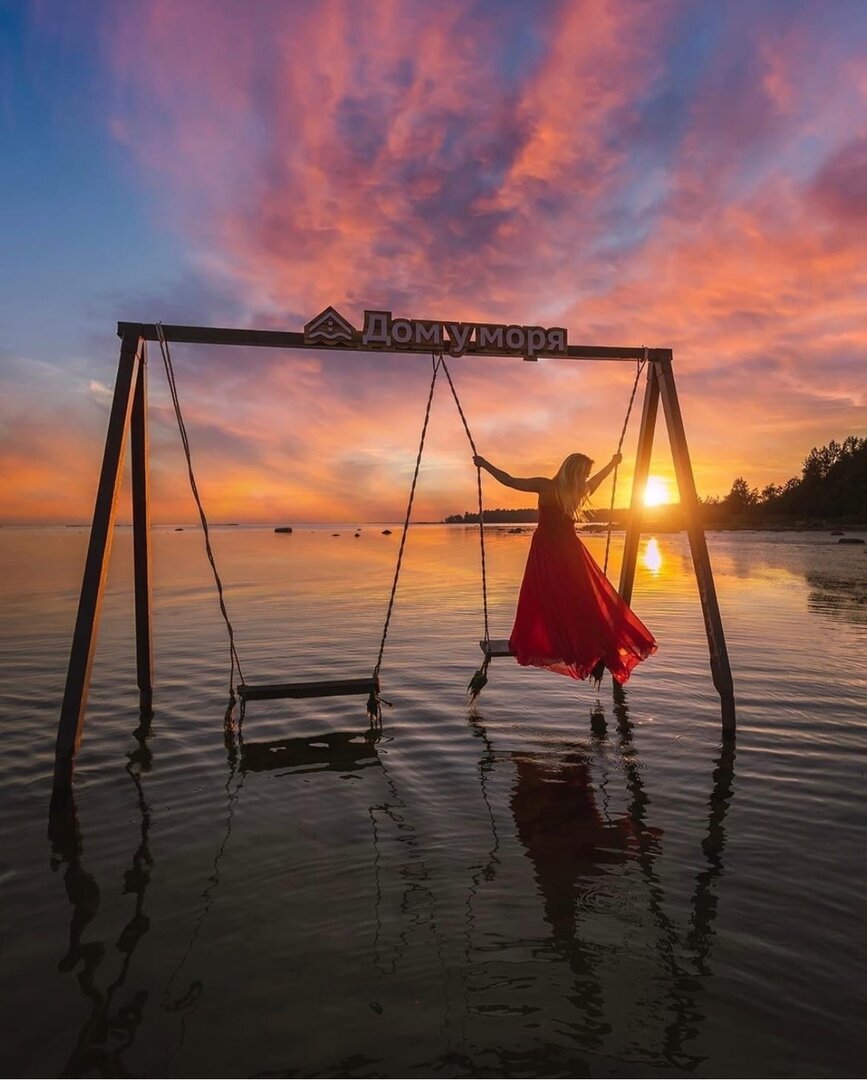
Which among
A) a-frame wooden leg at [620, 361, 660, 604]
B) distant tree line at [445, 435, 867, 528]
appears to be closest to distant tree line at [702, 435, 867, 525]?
distant tree line at [445, 435, 867, 528]

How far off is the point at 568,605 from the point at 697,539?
238cm

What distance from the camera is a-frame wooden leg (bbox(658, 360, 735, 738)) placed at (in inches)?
372

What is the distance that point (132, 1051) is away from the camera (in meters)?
3.76

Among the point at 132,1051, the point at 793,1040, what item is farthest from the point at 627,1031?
the point at 132,1051

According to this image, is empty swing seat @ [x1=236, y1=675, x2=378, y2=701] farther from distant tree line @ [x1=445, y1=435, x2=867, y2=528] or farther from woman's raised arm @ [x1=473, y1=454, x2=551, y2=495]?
distant tree line @ [x1=445, y1=435, x2=867, y2=528]

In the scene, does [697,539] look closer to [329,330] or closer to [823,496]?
[329,330]

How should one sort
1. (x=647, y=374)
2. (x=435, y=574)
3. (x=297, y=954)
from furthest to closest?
(x=435, y=574) → (x=647, y=374) → (x=297, y=954)

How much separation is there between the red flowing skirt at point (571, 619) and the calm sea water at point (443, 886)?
1.16 m

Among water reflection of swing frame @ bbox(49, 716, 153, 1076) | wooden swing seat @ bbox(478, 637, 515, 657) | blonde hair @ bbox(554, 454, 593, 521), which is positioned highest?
blonde hair @ bbox(554, 454, 593, 521)

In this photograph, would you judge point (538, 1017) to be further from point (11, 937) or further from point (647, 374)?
point (647, 374)

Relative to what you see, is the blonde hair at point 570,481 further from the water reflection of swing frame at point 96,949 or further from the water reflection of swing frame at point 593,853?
the water reflection of swing frame at point 96,949

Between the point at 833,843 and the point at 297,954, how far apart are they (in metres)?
4.62

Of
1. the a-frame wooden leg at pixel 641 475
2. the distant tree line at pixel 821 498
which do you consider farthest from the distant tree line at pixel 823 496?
the a-frame wooden leg at pixel 641 475

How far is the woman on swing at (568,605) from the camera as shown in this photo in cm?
908
